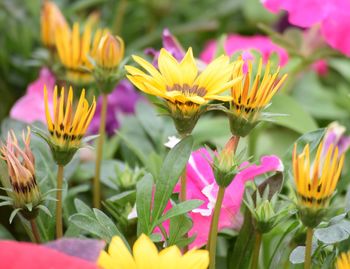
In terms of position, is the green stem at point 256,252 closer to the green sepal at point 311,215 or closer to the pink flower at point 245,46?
the green sepal at point 311,215

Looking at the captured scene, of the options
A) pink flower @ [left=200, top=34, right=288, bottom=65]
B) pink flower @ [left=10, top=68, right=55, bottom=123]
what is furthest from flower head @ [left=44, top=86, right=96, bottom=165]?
pink flower @ [left=200, top=34, right=288, bottom=65]

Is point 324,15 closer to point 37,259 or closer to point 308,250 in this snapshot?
point 308,250

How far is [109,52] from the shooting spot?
0.52 m

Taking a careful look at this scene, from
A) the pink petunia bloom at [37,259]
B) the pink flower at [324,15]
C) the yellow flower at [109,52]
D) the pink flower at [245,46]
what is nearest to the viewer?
the pink petunia bloom at [37,259]

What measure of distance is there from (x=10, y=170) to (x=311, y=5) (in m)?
0.35

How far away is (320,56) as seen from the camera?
0.74 metres

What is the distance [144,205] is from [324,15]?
0.99 ft

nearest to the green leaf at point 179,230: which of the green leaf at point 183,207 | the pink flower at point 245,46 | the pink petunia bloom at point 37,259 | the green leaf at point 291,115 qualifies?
the green leaf at point 183,207

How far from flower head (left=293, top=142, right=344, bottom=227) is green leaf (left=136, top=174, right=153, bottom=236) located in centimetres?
9

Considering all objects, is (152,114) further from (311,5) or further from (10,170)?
(10,170)

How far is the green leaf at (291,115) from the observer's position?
65 centimetres

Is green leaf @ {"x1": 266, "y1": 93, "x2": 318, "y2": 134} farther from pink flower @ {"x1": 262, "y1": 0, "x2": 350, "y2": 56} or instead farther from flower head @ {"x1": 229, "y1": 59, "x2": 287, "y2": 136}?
flower head @ {"x1": 229, "y1": 59, "x2": 287, "y2": 136}

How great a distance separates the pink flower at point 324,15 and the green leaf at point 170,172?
26 centimetres

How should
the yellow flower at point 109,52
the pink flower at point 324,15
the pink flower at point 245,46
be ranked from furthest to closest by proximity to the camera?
the pink flower at point 245,46, the pink flower at point 324,15, the yellow flower at point 109,52
